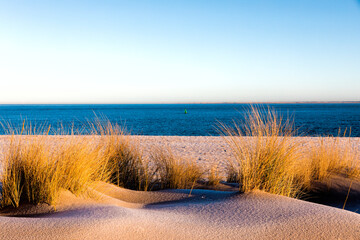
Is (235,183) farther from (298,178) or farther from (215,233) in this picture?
(215,233)

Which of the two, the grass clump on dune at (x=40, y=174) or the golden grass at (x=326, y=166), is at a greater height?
the grass clump on dune at (x=40, y=174)

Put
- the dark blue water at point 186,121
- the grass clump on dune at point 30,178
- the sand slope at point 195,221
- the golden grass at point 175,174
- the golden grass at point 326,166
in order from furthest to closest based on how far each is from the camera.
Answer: the dark blue water at point 186,121
the golden grass at point 326,166
the golden grass at point 175,174
the grass clump on dune at point 30,178
the sand slope at point 195,221

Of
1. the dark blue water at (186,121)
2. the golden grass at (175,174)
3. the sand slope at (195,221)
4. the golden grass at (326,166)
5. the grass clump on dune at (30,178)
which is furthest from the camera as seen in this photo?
the dark blue water at (186,121)

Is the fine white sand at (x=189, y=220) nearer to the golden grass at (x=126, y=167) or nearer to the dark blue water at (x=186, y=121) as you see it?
the golden grass at (x=126, y=167)

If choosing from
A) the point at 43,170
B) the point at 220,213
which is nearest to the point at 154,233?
the point at 220,213

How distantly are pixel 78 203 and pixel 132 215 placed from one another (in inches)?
27.6

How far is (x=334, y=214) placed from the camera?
2.84 m

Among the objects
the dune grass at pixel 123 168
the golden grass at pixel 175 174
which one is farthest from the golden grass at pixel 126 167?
the golden grass at pixel 175 174

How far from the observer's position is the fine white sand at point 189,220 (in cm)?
230

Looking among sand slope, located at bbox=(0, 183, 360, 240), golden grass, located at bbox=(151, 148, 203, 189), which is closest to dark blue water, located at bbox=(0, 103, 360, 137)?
golden grass, located at bbox=(151, 148, 203, 189)

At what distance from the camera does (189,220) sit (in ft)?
8.90

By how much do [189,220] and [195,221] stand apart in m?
0.05

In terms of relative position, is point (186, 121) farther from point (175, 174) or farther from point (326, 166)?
point (175, 174)

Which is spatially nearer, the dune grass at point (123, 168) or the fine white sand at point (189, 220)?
the fine white sand at point (189, 220)
